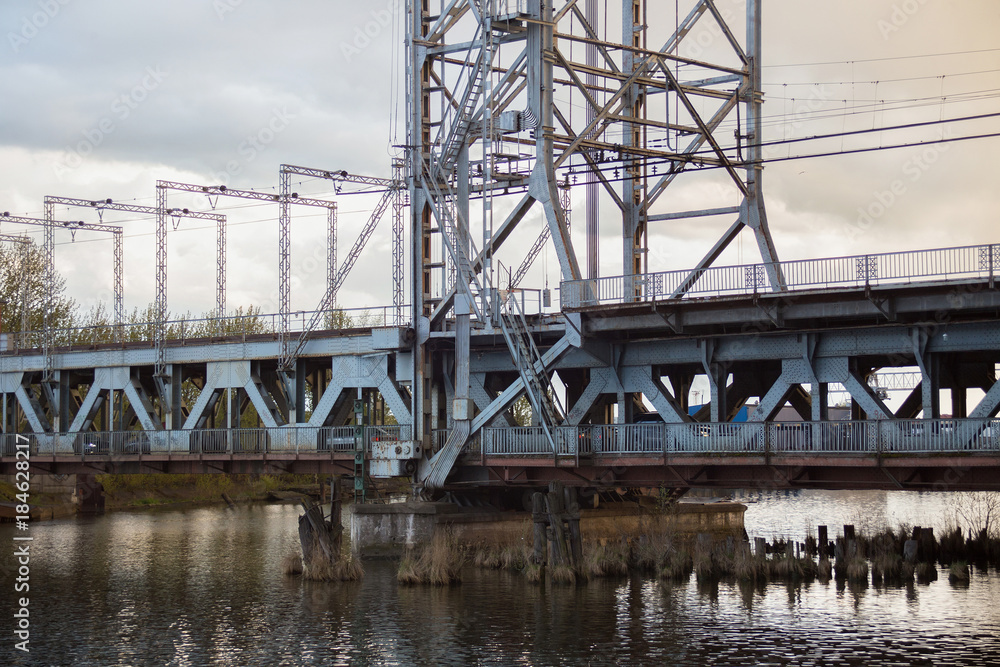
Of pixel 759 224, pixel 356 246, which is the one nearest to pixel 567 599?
pixel 759 224

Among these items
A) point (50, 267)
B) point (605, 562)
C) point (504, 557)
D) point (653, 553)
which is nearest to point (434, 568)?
point (504, 557)

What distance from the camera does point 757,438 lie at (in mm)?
36656

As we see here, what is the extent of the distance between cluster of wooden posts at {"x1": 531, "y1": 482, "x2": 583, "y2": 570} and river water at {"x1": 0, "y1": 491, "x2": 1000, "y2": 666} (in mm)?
1288

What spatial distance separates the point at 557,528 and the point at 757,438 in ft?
21.8

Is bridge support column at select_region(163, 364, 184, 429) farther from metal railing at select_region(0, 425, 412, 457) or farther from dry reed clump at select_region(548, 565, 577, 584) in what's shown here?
dry reed clump at select_region(548, 565, 577, 584)

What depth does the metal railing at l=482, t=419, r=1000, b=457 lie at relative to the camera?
3319 centimetres

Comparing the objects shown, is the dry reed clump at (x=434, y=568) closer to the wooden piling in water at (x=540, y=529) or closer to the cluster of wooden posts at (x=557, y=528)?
the wooden piling in water at (x=540, y=529)

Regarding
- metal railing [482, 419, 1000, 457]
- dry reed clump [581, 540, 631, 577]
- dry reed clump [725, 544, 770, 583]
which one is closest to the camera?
metal railing [482, 419, 1000, 457]

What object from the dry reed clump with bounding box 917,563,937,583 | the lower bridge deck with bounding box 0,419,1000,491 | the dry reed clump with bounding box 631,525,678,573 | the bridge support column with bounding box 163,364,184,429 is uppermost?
the bridge support column with bounding box 163,364,184,429

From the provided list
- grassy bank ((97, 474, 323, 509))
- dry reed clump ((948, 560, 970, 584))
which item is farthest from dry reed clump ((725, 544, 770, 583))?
grassy bank ((97, 474, 323, 509))

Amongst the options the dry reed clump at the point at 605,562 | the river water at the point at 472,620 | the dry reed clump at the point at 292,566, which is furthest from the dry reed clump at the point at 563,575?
the dry reed clump at the point at 292,566

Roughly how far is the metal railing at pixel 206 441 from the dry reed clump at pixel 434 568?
24.6ft

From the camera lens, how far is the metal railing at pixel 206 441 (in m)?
47.7

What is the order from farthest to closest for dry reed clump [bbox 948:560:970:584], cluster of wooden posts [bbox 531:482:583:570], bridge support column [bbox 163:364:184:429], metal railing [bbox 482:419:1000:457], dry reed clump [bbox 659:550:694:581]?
bridge support column [bbox 163:364:184:429]
dry reed clump [bbox 659:550:694:581]
cluster of wooden posts [bbox 531:482:583:570]
dry reed clump [bbox 948:560:970:584]
metal railing [bbox 482:419:1000:457]
